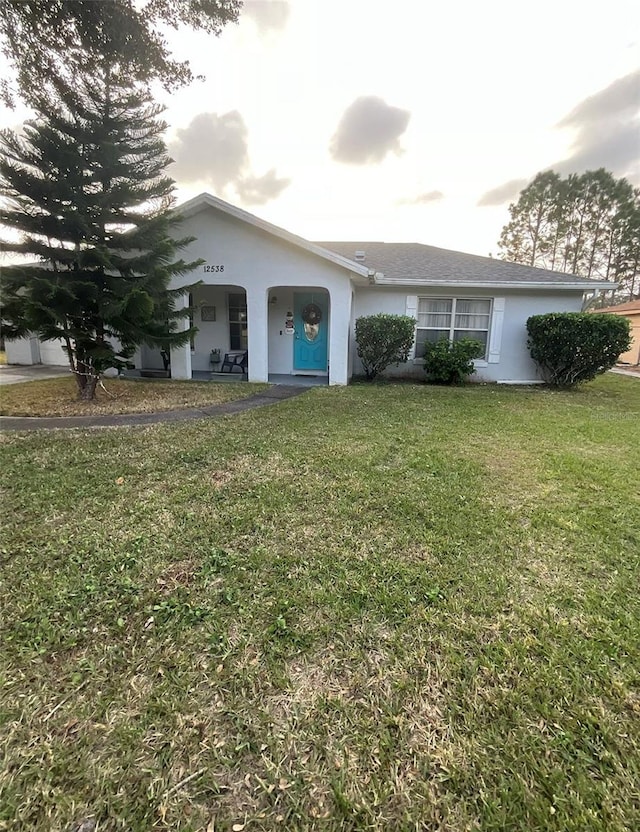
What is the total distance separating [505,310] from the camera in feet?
34.9

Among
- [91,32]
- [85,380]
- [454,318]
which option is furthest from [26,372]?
[454,318]

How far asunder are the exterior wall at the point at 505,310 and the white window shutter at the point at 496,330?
2 centimetres

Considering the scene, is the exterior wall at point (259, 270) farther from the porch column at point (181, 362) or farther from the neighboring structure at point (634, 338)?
the neighboring structure at point (634, 338)

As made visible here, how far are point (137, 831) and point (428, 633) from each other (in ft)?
4.60

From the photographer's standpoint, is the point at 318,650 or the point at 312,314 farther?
the point at 312,314

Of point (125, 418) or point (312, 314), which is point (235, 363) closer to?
point (312, 314)

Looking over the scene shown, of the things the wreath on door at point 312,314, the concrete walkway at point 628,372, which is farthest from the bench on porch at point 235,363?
the concrete walkway at point 628,372

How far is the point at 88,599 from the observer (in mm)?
2240

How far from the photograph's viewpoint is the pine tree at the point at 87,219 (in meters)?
6.54

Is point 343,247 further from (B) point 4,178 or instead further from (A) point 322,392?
(B) point 4,178

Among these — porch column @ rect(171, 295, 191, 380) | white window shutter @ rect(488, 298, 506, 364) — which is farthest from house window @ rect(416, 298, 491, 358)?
porch column @ rect(171, 295, 191, 380)

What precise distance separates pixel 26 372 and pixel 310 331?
25.9 feet

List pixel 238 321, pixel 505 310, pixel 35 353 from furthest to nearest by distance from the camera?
pixel 35 353 → pixel 238 321 → pixel 505 310

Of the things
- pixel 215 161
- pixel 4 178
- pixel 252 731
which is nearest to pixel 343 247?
pixel 215 161
